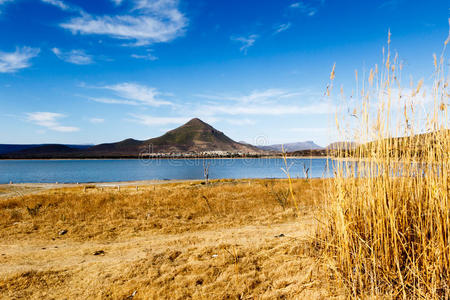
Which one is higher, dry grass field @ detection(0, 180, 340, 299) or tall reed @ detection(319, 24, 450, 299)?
tall reed @ detection(319, 24, 450, 299)

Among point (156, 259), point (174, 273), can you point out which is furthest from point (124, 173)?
point (174, 273)

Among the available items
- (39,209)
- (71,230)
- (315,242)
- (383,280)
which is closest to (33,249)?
(71,230)

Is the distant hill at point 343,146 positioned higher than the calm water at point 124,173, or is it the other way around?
the distant hill at point 343,146

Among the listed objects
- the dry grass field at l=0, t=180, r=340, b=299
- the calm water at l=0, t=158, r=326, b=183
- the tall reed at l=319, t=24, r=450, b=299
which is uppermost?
the tall reed at l=319, t=24, r=450, b=299

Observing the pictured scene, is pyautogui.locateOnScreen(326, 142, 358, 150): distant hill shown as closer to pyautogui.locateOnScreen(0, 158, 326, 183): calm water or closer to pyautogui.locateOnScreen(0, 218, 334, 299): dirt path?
pyautogui.locateOnScreen(0, 218, 334, 299): dirt path

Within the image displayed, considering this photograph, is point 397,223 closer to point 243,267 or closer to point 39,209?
point 243,267

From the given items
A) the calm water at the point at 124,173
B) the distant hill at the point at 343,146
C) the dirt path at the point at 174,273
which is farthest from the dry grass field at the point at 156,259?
the calm water at the point at 124,173

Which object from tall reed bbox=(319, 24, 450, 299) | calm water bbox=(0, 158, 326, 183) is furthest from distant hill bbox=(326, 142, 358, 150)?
calm water bbox=(0, 158, 326, 183)

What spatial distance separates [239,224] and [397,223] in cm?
529

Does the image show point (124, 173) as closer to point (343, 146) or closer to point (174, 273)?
point (174, 273)

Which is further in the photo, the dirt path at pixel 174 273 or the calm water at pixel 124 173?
the calm water at pixel 124 173

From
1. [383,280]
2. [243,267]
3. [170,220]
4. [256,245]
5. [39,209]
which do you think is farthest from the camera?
[39,209]

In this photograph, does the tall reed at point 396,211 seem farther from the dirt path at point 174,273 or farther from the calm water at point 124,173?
the calm water at point 124,173

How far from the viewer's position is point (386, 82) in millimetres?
2574
